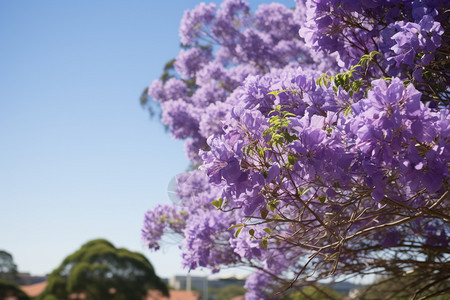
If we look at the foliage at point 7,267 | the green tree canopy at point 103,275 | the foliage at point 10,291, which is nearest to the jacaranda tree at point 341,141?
the green tree canopy at point 103,275

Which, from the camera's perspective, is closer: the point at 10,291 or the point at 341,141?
the point at 341,141

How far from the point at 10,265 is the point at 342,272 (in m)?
22.0

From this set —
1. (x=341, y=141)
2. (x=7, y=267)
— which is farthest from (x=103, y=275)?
(x=341, y=141)

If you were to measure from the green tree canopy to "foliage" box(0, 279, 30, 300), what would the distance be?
7.28 ft

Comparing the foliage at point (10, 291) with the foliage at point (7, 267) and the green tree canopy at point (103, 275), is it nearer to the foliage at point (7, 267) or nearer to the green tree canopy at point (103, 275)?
the green tree canopy at point (103, 275)

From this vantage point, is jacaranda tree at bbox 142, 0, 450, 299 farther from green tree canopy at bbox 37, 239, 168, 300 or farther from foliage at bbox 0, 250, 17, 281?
foliage at bbox 0, 250, 17, 281

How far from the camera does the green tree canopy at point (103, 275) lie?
59.1ft

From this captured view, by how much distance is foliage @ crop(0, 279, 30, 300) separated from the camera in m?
19.7

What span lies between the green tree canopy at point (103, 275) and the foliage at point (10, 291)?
2.22 m

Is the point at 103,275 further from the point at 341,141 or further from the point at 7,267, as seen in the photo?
the point at 341,141

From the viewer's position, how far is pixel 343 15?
3.07 meters

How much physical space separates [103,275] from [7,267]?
768 centimetres

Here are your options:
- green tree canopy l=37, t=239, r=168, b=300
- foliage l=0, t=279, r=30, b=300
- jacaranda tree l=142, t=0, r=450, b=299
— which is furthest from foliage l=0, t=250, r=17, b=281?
jacaranda tree l=142, t=0, r=450, b=299

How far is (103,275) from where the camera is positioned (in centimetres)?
1848
